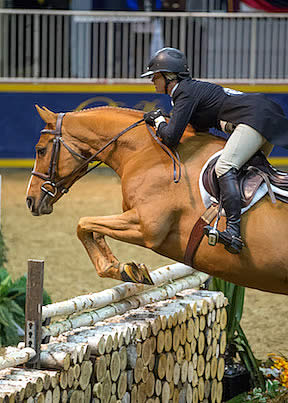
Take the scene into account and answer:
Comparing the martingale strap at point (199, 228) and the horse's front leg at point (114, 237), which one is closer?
the martingale strap at point (199, 228)

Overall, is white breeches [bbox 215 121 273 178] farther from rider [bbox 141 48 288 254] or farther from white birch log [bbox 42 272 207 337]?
white birch log [bbox 42 272 207 337]

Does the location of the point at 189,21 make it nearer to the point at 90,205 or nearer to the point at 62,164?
the point at 90,205

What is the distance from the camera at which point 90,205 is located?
10648 mm

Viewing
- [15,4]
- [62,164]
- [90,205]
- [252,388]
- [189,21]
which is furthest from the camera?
[15,4]

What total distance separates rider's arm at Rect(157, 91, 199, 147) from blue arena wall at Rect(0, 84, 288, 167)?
8491 mm

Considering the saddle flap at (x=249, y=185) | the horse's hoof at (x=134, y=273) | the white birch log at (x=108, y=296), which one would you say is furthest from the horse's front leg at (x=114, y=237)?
the saddle flap at (x=249, y=185)

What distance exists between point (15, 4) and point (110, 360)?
10.9m

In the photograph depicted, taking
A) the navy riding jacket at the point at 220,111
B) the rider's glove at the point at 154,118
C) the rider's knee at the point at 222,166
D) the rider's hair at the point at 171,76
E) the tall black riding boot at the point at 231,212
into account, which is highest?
the rider's hair at the point at 171,76

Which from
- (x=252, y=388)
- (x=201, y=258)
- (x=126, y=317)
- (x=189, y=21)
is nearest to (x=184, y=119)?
(x=201, y=258)

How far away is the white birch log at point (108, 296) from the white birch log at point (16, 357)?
28 cm

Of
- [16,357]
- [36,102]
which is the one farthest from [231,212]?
[36,102]

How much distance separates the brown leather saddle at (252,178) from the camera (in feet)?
13.6

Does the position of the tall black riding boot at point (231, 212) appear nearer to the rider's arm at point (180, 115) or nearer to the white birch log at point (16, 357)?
the rider's arm at point (180, 115)

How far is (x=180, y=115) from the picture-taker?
4.24 metres
